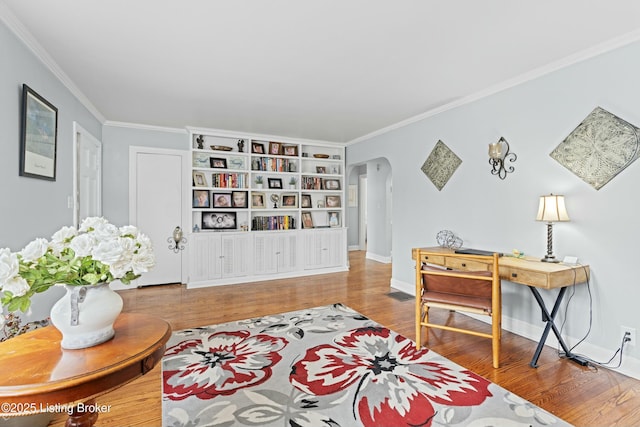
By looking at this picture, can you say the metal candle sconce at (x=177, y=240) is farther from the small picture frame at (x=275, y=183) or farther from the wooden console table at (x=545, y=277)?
the wooden console table at (x=545, y=277)

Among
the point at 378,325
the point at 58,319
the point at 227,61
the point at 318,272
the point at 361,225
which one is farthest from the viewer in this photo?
the point at 361,225

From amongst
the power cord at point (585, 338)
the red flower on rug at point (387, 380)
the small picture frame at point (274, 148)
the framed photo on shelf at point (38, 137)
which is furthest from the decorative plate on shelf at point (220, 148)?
the power cord at point (585, 338)

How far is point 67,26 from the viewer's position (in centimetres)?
215

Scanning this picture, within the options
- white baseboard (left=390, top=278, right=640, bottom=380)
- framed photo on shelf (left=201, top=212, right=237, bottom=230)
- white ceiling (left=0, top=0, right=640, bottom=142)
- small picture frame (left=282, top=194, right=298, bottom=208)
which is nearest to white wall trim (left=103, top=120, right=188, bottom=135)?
white ceiling (left=0, top=0, right=640, bottom=142)

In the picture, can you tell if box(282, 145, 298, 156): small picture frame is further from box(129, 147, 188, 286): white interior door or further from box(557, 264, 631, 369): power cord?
box(557, 264, 631, 369): power cord

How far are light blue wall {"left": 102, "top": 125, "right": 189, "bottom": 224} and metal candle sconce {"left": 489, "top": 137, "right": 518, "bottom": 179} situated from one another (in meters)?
4.59

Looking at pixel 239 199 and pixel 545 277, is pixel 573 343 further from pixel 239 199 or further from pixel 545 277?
pixel 239 199

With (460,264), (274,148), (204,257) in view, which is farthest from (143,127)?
(460,264)

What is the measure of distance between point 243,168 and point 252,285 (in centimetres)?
190

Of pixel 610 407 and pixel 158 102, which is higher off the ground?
pixel 158 102

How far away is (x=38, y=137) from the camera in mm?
2432

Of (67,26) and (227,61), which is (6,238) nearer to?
(67,26)

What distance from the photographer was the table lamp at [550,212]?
8.35 ft

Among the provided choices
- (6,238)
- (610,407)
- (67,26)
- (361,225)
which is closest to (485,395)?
(610,407)
